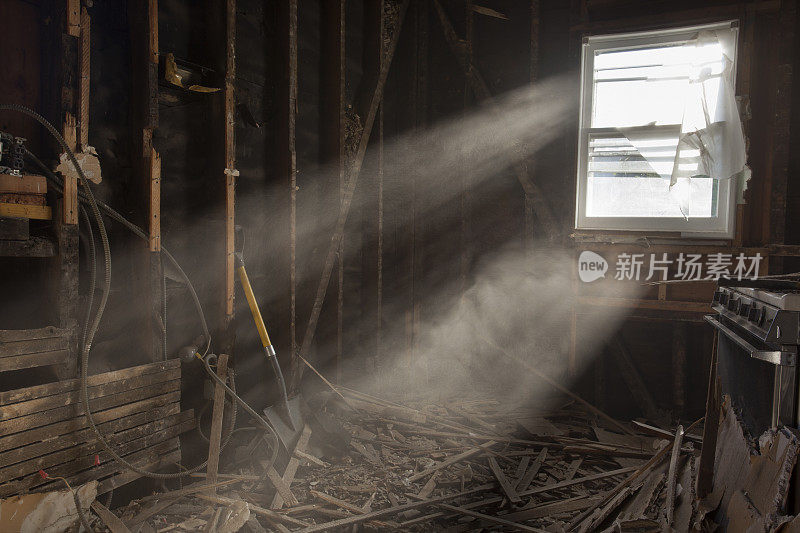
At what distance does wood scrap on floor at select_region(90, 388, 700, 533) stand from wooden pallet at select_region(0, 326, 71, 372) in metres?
0.94

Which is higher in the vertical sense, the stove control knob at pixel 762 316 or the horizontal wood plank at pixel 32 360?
the stove control knob at pixel 762 316

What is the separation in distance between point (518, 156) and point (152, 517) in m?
4.17

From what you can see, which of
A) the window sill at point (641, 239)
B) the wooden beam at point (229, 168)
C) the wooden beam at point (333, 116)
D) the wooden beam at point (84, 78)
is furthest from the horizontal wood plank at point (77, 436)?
the window sill at point (641, 239)

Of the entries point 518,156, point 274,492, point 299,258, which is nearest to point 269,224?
point 299,258

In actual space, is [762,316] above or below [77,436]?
above

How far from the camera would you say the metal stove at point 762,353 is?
186cm

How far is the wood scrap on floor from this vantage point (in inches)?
110

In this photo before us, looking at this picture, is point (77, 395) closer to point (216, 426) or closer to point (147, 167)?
point (216, 426)

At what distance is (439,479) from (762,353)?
2.13 metres

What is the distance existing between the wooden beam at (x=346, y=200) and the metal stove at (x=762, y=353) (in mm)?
2972

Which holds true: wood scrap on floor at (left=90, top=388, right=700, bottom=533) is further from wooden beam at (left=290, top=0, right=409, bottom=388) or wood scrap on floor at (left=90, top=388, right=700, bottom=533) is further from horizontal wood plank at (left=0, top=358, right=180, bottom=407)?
horizontal wood plank at (left=0, top=358, right=180, bottom=407)

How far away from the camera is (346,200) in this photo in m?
4.64

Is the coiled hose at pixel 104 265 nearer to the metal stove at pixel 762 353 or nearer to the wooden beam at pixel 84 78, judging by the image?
the wooden beam at pixel 84 78

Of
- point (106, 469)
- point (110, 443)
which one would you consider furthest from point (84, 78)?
point (106, 469)
